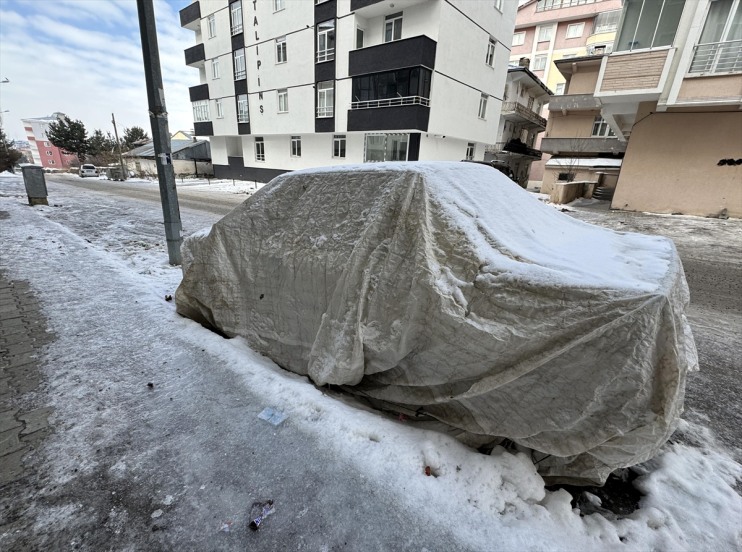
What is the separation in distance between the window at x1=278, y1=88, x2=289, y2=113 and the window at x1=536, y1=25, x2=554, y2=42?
30775 millimetres

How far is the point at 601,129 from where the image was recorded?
22734 millimetres

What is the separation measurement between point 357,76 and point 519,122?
60.1 ft

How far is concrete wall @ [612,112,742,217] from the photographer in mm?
10713

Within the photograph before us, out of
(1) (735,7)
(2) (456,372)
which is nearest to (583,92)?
(1) (735,7)

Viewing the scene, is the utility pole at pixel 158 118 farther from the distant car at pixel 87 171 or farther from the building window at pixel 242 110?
the distant car at pixel 87 171

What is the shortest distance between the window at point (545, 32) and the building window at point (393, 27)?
92.1 feet

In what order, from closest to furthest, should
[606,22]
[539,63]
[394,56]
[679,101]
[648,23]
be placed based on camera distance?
[679,101] → [648,23] → [394,56] → [606,22] → [539,63]

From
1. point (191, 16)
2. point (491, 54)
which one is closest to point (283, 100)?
point (491, 54)

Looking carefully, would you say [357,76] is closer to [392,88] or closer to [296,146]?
[392,88]

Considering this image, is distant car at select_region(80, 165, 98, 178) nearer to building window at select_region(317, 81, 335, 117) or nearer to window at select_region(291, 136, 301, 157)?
window at select_region(291, 136, 301, 157)

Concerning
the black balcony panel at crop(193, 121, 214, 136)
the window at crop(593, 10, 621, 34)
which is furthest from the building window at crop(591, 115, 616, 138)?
the black balcony panel at crop(193, 121, 214, 136)

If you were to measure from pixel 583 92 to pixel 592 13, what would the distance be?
20.1m

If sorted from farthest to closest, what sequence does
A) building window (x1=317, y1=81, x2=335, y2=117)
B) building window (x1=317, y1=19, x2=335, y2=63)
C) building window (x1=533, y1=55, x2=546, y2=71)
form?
1. building window (x1=533, y1=55, x2=546, y2=71)
2. building window (x1=317, y1=81, x2=335, y2=117)
3. building window (x1=317, y1=19, x2=335, y2=63)

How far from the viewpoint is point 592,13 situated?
105 ft
